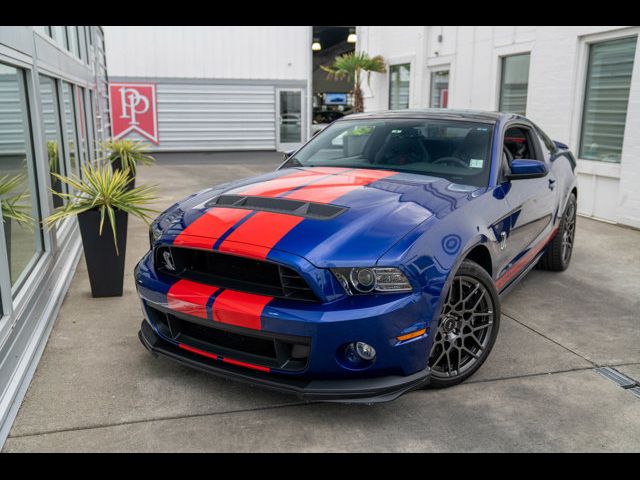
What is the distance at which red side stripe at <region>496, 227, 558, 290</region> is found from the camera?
12.4 feet

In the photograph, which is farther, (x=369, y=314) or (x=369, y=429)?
(x=369, y=429)

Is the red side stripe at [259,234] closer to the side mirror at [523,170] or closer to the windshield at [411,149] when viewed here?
the windshield at [411,149]

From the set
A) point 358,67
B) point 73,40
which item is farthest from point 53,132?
point 358,67

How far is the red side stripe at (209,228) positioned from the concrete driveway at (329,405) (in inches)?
32.1

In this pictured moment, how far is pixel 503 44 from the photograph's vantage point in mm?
10117

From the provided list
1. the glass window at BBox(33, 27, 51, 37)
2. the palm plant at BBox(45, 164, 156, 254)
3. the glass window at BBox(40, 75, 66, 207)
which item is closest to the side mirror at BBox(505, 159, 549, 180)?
the palm plant at BBox(45, 164, 156, 254)

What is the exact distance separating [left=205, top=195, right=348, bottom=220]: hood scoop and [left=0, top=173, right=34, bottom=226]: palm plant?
1.37m

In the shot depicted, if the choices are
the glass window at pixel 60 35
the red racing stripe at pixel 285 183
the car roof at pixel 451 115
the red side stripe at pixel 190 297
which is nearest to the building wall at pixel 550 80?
the car roof at pixel 451 115

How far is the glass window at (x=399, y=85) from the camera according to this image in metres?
13.8

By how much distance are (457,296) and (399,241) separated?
600 millimetres

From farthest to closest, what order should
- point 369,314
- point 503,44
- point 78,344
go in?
point 503,44 → point 78,344 → point 369,314

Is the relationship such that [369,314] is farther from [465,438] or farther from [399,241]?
[465,438]

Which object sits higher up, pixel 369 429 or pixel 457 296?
pixel 457 296
